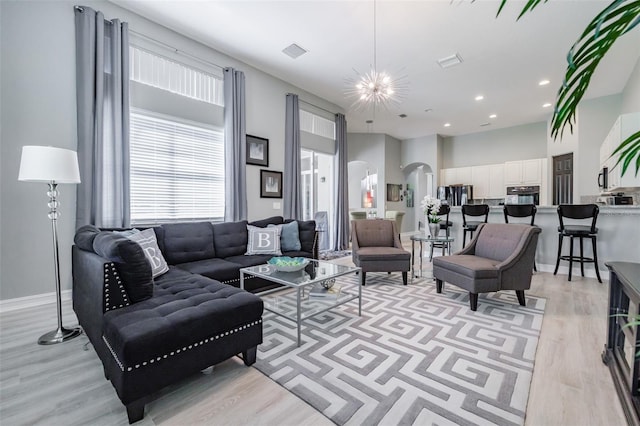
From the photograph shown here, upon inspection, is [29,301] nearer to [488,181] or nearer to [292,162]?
[292,162]

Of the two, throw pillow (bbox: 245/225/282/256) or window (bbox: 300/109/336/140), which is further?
window (bbox: 300/109/336/140)

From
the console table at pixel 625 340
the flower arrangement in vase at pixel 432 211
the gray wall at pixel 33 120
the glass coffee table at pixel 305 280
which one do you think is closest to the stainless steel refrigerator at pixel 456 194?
the flower arrangement in vase at pixel 432 211

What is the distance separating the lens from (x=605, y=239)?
4.16m

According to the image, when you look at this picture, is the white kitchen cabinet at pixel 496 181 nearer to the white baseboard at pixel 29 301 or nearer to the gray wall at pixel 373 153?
the gray wall at pixel 373 153

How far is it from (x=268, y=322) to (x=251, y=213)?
8.28 feet

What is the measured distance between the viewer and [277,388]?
1782 mm

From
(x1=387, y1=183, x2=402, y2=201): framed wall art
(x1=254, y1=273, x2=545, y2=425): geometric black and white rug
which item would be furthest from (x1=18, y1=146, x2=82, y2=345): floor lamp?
(x1=387, y1=183, x2=402, y2=201): framed wall art

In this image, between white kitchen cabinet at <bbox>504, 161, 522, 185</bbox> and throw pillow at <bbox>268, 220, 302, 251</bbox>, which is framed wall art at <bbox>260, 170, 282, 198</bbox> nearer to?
throw pillow at <bbox>268, 220, 302, 251</bbox>

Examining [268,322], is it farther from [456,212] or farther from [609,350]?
[456,212]

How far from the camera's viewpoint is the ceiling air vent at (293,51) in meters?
4.24

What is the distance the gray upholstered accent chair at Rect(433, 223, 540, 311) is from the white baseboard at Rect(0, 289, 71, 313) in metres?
4.14

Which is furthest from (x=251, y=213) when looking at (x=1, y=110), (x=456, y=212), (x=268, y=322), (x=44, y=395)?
(x=456, y=212)

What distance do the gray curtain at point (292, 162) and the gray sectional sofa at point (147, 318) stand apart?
117 inches

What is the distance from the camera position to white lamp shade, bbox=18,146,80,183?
224 centimetres
